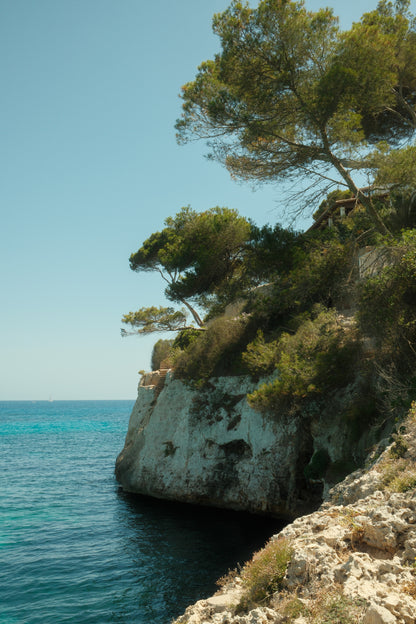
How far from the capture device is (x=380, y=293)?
1226 cm

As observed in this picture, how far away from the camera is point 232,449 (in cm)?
1905

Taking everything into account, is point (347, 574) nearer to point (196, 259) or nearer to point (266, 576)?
point (266, 576)

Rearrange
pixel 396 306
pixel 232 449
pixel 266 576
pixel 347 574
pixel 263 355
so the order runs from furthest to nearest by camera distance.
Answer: pixel 232 449 → pixel 263 355 → pixel 396 306 → pixel 266 576 → pixel 347 574

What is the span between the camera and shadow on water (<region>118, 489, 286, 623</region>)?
35.5 ft

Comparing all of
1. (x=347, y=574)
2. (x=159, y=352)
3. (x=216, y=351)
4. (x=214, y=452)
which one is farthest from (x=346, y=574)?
(x=159, y=352)

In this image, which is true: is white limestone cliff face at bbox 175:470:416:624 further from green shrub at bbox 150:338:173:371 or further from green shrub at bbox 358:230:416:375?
green shrub at bbox 150:338:173:371

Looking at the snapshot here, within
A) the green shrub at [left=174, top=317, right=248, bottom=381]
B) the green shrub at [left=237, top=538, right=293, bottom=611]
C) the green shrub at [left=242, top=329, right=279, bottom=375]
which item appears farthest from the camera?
the green shrub at [left=174, top=317, right=248, bottom=381]

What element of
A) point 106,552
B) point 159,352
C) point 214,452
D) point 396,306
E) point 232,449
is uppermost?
point 159,352

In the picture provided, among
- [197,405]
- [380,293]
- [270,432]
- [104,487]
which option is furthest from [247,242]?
[104,487]

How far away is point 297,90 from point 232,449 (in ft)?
48.7

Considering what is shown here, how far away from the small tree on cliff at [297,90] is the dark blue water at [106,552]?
12.9m

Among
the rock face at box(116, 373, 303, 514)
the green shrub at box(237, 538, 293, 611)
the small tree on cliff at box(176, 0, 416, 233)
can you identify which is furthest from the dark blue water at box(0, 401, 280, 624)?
the small tree on cliff at box(176, 0, 416, 233)

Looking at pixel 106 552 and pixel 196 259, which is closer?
pixel 106 552

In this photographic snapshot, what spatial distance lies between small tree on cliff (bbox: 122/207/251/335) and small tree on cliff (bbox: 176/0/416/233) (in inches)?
240
